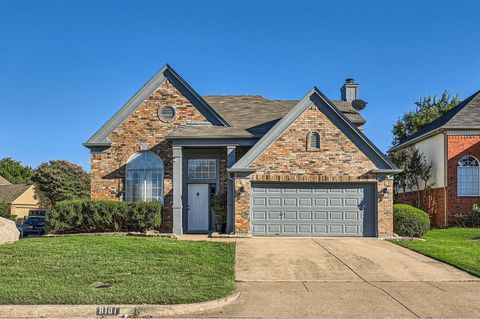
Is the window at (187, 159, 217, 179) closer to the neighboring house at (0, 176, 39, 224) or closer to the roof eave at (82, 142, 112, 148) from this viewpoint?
the roof eave at (82, 142, 112, 148)

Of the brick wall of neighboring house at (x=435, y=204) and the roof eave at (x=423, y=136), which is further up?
the roof eave at (x=423, y=136)

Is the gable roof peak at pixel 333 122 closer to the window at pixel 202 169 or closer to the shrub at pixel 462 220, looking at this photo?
the window at pixel 202 169

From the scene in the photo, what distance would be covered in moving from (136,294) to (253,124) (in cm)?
1317

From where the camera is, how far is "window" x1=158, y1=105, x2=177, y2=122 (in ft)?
68.5

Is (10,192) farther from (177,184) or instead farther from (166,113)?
(177,184)

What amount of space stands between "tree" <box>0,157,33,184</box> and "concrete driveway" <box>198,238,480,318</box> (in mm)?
69531

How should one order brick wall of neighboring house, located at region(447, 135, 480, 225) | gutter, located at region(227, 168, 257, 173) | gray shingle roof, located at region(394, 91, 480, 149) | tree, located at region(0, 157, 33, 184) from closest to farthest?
1. gutter, located at region(227, 168, 257, 173)
2. brick wall of neighboring house, located at region(447, 135, 480, 225)
3. gray shingle roof, located at region(394, 91, 480, 149)
4. tree, located at region(0, 157, 33, 184)

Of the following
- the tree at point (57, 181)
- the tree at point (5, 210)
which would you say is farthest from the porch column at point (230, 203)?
the tree at point (57, 181)

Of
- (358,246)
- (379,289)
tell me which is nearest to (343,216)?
(358,246)

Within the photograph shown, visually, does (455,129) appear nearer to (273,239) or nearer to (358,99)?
(358,99)

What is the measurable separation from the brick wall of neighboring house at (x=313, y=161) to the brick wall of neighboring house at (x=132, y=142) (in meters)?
4.13

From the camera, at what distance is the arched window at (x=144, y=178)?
67.1ft

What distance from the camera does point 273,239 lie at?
17438mm

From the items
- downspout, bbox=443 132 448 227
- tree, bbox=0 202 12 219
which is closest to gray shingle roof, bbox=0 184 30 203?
tree, bbox=0 202 12 219
